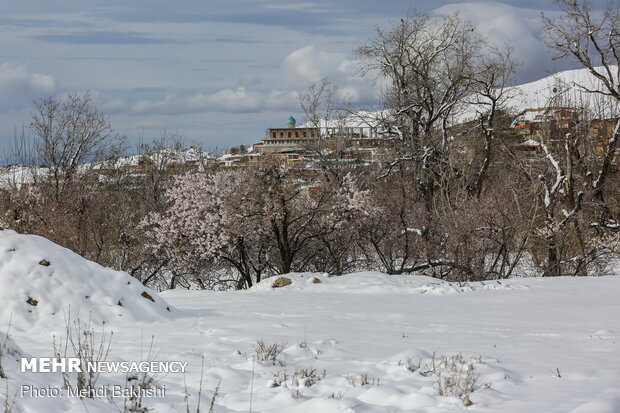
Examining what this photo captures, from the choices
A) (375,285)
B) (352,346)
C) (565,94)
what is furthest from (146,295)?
(565,94)

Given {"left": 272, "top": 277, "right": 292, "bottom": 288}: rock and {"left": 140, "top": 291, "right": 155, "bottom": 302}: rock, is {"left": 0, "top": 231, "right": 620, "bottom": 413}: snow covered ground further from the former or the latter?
{"left": 272, "top": 277, "right": 292, "bottom": 288}: rock

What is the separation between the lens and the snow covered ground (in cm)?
517

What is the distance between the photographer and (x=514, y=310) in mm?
10664

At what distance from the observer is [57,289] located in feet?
28.8

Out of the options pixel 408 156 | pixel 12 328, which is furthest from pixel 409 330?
pixel 408 156

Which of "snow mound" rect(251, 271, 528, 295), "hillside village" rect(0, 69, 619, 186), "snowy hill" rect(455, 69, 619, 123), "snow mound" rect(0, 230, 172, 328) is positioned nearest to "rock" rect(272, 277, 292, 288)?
"snow mound" rect(251, 271, 528, 295)

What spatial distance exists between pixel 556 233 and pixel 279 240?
8.64 meters

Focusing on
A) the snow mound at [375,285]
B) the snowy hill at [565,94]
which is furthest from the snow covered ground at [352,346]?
the snowy hill at [565,94]

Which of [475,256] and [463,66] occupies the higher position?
[463,66]

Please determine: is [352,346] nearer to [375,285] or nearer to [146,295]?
[146,295]

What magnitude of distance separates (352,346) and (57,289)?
4591 mm

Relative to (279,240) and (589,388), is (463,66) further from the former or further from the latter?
(589,388)

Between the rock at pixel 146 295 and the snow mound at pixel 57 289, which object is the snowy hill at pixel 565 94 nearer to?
the rock at pixel 146 295

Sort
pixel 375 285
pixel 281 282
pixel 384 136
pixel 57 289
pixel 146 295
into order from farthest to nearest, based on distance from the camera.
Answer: pixel 384 136 < pixel 281 282 < pixel 375 285 < pixel 146 295 < pixel 57 289
